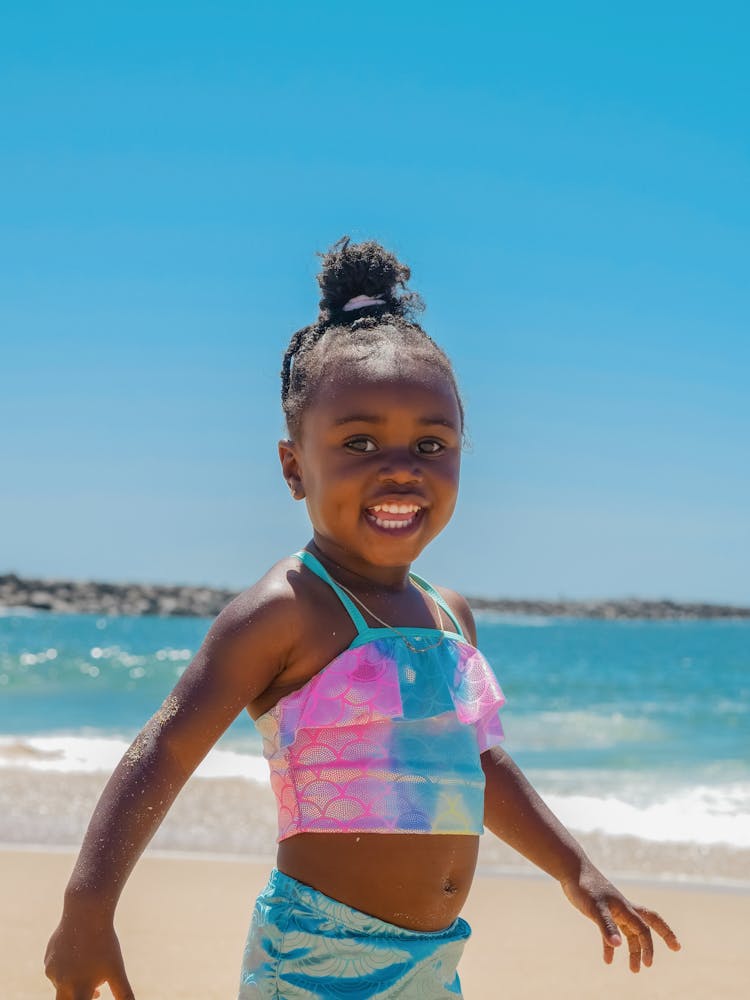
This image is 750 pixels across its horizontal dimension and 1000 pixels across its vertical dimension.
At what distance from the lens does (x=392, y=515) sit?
204 cm

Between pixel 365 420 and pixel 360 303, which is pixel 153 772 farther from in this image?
pixel 360 303

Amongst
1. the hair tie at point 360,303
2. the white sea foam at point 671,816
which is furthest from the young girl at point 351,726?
the white sea foam at point 671,816

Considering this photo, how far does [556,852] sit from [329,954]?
23.4 inches

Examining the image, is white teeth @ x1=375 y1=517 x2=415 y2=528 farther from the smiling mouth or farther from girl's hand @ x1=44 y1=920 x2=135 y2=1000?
girl's hand @ x1=44 y1=920 x2=135 y2=1000

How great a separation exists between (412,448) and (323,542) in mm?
237

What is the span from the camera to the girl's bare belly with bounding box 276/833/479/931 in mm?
1887

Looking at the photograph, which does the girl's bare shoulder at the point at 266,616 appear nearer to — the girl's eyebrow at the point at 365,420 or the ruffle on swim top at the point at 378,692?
the ruffle on swim top at the point at 378,692

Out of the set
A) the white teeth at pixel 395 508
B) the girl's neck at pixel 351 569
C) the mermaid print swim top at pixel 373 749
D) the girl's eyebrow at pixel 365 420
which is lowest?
the mermaid print swim top at pixel 373 749

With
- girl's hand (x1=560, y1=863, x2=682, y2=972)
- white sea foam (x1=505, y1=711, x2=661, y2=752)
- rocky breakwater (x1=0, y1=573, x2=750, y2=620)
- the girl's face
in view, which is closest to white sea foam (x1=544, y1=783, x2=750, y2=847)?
white sea foam (x1=505, y1=711, x2=661, y2=752)

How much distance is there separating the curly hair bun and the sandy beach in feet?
7.01

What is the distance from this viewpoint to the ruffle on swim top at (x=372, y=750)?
1915 millimetres

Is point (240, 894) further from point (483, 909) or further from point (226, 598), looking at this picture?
point (226, 598)

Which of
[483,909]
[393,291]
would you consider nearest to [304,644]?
[393,291]

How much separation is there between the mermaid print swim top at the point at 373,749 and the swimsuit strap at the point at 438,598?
272 millimetres
